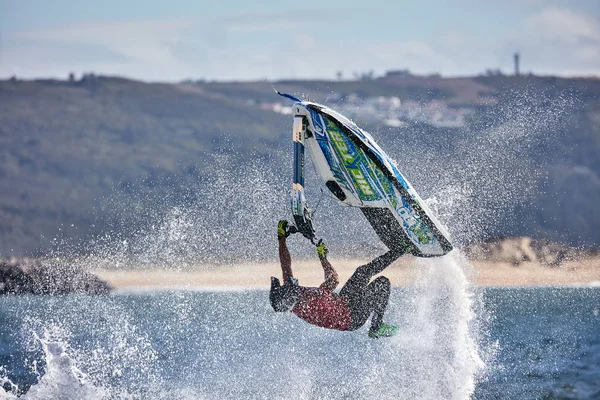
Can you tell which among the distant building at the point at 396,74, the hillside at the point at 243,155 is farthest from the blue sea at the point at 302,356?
the distant building at the point at 396,74

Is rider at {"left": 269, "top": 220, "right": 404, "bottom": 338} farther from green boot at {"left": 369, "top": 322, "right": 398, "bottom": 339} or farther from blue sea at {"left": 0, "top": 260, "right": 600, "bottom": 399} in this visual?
blue sea at {"left": 0, "top": 260, "right": 600, "bottom": 399}

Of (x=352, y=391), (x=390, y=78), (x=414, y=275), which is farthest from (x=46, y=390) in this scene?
(x=390, y=78)

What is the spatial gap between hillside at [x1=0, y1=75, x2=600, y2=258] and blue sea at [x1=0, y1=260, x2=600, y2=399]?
2148mm

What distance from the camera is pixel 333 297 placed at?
1764 centimetres

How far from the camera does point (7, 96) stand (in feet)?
328

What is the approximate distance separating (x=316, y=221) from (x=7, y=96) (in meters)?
71.2

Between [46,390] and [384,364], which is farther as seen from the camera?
[384,364]

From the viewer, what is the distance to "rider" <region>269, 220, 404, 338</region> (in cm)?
1738

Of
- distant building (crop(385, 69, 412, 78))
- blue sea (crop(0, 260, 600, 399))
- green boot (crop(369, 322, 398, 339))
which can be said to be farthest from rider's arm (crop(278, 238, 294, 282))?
distant building (crop(385, 69, 412, 78))

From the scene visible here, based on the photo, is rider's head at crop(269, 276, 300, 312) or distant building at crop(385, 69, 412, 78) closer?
rider's head at crop(269, 276, 300, 312)

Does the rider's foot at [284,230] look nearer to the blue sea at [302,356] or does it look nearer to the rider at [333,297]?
the rider at [333,297]

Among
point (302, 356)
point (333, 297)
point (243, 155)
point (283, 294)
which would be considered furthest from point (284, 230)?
point (243, 155)

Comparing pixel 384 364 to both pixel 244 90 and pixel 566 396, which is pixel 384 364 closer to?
pixel 566 396

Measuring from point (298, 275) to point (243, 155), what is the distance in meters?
25.4
